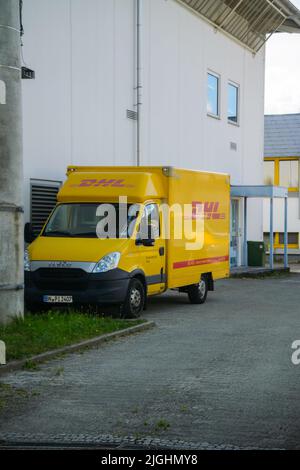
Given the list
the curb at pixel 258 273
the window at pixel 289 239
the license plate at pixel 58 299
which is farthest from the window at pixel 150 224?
the window at pixel 289 239

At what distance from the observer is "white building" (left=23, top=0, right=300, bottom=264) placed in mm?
16984

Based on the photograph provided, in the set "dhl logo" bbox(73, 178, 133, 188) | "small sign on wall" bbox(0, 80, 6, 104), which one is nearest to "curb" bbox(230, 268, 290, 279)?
"dhl logo" bbox(73, 178, 133, 188)

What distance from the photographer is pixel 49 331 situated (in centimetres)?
1121

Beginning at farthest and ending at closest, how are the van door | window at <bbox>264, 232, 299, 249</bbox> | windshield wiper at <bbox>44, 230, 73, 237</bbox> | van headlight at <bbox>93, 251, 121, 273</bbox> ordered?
1. window at <bbox>264, 232, 299, 249</bbox>
2. the van door
3. windshield wiper at <bbox>44, 230, 73, 237</bbox>
4. van headlight at <bbox>93, 251, 121, 273</bbox>

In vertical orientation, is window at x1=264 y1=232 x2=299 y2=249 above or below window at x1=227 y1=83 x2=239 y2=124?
below

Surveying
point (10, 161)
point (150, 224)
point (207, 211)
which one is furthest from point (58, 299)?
point (207, 211)

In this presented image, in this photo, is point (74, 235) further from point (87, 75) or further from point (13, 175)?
point (87, 75)

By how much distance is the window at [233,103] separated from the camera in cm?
2776

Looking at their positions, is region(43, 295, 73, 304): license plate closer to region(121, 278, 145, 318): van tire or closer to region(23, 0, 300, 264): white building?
region(121, 278, 145, 318): van tire

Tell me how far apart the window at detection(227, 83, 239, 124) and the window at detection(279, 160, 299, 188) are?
540 inches

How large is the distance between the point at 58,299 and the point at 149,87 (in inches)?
368

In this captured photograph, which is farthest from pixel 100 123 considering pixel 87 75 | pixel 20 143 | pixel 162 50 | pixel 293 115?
pixel 293 115

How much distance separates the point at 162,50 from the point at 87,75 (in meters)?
4.20

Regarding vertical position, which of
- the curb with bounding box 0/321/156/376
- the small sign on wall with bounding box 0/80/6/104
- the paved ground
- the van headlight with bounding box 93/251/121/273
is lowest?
the paved ground
